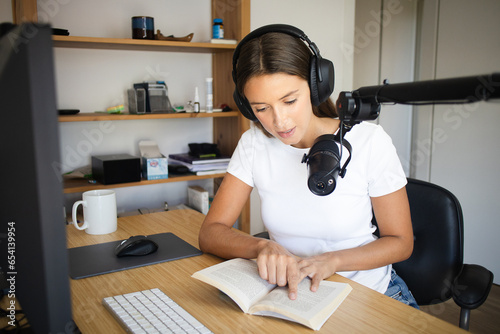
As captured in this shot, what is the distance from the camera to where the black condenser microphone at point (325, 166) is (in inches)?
32.9

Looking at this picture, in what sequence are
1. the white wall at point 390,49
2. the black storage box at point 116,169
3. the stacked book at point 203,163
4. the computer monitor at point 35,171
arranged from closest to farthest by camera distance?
the computer monitor at point 35,171, the black storage box at point 116,169, the stacked book at point 203,163, the white wall at point 390,49

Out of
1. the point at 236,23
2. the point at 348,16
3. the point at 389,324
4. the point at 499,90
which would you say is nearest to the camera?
the point at 499,90

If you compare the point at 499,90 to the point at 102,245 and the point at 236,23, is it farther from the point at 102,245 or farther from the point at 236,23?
the point at 236,23

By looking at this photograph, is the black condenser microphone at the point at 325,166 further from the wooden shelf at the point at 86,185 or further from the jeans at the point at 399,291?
the wooden shelf at the point at 86,185

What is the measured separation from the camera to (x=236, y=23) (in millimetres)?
2418

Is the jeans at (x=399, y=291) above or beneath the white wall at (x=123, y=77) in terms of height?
beneath

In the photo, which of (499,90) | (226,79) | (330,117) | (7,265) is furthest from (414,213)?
(226,79)

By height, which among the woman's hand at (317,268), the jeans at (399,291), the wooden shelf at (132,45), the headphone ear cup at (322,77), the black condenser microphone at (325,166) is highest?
the wooden shelf at (132,45)

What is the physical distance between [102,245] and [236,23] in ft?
5.12

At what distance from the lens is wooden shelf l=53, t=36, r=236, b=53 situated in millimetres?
1977

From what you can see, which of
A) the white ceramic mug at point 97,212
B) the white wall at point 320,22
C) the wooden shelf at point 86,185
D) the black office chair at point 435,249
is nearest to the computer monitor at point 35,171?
the white ceramic mug at point 97,212

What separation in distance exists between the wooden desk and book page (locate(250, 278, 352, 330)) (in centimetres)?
2

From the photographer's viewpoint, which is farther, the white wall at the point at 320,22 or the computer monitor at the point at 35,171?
the white wall at the point at 320,22

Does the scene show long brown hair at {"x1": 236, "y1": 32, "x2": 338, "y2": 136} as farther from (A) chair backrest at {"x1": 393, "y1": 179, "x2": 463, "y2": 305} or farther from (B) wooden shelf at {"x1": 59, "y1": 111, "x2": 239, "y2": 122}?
(B) wooden shelf at {"x1": 59, "y1": 111, "x2": 239, "y2": 122}
